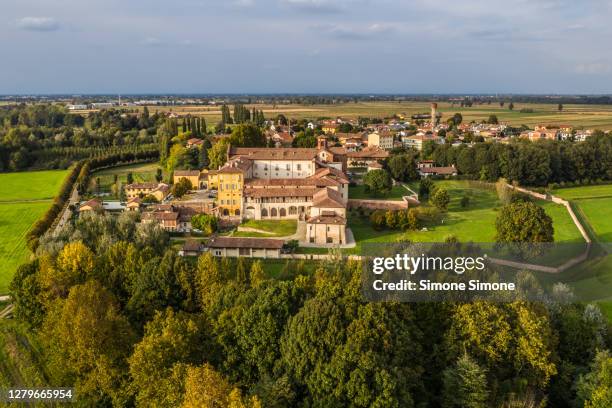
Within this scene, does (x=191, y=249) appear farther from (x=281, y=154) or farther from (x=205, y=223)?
(x=281, y=154)

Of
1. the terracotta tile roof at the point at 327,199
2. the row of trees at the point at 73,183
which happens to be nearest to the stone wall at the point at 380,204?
the terracotta tile roof at the point at 327,199

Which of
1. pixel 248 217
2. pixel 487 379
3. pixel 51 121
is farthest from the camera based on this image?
pixel 51 121

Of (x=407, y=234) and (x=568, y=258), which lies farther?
(x=407, y=234)

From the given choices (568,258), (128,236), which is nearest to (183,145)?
(128,236)

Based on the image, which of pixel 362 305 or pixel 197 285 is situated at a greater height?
pixel 362 305

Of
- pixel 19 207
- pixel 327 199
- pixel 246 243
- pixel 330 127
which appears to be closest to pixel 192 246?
pixel 246 243

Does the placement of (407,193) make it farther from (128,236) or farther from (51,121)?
(51,121)

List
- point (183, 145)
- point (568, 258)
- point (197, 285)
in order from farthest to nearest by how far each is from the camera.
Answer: point (183, 145), point (568, 258), point (197, 285)

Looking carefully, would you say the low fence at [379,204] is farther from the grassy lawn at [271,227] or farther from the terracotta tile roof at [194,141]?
the terracotta tile roof at [194,141]
